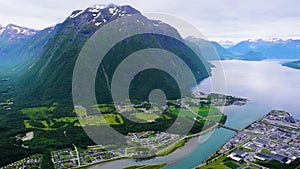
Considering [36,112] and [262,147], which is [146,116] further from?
[36,112]

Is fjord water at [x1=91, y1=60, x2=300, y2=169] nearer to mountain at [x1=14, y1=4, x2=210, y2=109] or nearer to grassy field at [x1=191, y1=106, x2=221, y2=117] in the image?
grassy field at [x1=191, y1=106, x2=221, y2=117]

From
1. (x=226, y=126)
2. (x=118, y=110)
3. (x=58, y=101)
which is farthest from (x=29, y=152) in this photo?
(x=226, y=126)

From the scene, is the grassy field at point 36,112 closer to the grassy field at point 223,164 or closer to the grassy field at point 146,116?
the grassy field at point 146,116

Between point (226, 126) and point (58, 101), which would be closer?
point (226, 126)

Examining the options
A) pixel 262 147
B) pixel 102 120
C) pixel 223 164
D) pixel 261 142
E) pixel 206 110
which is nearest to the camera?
pixel 223 164

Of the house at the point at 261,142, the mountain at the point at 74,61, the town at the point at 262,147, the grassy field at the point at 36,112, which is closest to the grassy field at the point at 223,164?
the town at the point at 262,147

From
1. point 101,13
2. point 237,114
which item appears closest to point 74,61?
point 101,13

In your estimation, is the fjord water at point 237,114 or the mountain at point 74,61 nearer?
the fjord water at point 237,114

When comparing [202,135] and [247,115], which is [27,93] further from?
[247,115]
